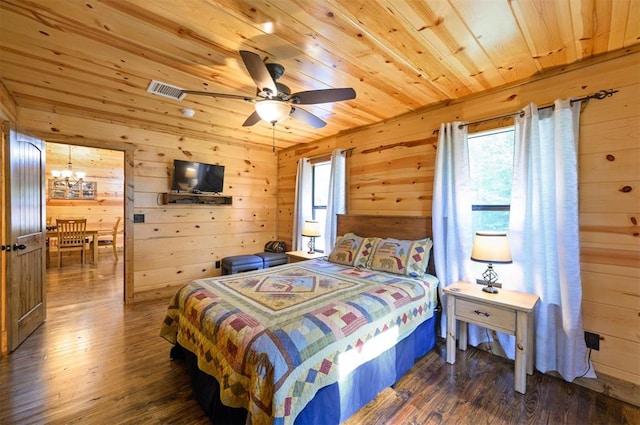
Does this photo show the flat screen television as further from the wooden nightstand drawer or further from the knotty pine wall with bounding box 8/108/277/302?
the wooden nightstand drawer

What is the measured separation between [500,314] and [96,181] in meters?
9.55

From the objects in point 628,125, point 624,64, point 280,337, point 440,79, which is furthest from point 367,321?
point 624,64

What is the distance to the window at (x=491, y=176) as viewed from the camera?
2590mm

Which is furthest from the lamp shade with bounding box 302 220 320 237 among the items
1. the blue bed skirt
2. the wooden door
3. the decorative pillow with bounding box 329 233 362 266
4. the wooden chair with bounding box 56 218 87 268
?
the wooden chair with bounding box 56 218 87 268

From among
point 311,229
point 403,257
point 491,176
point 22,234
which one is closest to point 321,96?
point 403,257

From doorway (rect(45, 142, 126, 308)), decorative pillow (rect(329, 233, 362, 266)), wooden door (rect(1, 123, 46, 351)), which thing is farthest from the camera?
doorway (rect(45, 142, 126, 308))

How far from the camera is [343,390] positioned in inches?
65.7

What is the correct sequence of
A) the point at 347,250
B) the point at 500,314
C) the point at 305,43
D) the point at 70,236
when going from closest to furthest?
1. the point at 305,43
2. the point at 500,314
3. the point at 347,250
4. the point at 70,236

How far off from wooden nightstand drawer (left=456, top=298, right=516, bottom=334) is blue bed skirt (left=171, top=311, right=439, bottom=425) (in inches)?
17.1

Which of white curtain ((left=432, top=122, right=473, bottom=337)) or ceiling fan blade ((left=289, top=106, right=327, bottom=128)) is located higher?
ceiling fan blade ((left=289, top=106, right=327, bottom=128))

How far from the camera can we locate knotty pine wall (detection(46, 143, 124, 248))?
7.00 m

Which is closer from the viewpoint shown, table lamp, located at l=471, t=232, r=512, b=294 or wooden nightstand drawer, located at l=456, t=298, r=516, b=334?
wooden nightstand drawer, located at l=456, t=298, r=516, b=334

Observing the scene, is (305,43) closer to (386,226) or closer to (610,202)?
(386,226)

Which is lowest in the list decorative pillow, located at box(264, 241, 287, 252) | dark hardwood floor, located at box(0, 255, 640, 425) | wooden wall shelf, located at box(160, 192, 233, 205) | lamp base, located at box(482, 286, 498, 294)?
dark hardwood floor, located at box(0, 255, 640, 425)
